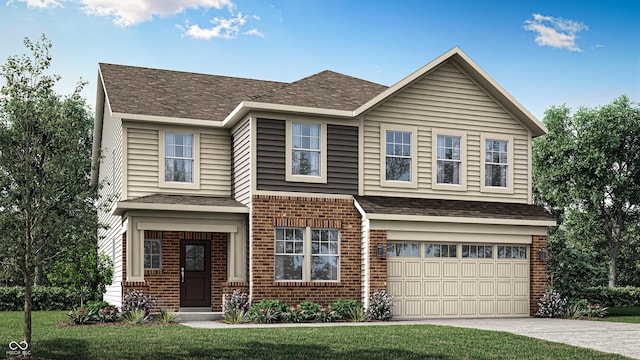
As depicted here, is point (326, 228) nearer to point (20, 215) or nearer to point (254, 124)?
point (254, 124)

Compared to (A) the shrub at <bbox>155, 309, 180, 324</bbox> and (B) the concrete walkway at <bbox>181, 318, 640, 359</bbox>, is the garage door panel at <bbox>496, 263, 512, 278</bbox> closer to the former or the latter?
(B) the concrete walkway at <bbox>181, 318, 640, 359</bbox>

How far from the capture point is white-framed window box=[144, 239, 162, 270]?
74.2 ft

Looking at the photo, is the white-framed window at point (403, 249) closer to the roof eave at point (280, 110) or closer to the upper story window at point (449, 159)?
the upper story window at point (449, 159)

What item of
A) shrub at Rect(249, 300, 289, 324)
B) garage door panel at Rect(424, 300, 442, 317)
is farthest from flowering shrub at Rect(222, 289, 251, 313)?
garage door panel at Rect(424, 300, 442, 317)

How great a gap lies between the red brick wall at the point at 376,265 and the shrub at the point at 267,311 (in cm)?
259

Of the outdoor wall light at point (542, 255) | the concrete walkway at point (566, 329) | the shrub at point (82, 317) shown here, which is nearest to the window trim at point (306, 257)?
the concrete walkway at point (566, 329)

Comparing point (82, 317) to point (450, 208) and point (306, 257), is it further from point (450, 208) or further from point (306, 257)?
point (450, 208)

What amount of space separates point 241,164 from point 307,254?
3323 millimetres

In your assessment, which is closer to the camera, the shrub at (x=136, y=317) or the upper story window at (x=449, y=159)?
the shrub at (x=136, y=317)

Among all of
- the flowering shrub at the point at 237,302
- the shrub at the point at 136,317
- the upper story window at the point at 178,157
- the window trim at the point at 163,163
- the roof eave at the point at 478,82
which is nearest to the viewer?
the shrub at the point at 136,317

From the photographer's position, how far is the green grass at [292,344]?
13.5 m

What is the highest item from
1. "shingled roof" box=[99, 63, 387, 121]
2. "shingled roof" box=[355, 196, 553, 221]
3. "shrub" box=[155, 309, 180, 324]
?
"shingled roof" box=[99, 63, 387, 121]

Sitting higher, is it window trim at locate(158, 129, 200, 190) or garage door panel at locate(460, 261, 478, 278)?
window trim at locate(158, 129, 200, 190)

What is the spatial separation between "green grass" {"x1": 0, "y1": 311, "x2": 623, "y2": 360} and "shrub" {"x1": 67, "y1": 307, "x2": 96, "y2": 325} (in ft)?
5.25
